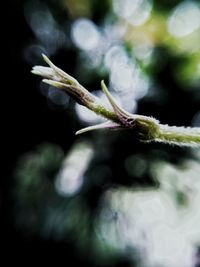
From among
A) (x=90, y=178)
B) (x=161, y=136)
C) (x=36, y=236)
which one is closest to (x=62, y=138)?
(x=90, y=178)

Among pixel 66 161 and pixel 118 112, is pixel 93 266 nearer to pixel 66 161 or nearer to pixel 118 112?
pixel 66 161

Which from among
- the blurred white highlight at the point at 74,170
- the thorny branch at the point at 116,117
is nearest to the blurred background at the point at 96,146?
the blurred white highlight at the point at 74,170

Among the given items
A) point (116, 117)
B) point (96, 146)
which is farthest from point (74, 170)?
point (116, 117)

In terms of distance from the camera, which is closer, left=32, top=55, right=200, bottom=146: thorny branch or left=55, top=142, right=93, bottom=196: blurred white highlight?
left=32, top=55, right=200, bottom=146: thorny branch

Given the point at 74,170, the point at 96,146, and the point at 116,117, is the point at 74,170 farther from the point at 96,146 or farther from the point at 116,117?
the point at 116,117

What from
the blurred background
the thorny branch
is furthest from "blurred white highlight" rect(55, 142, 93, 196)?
the thorny branch

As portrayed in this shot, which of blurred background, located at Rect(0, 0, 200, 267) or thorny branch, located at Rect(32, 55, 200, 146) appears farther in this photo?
blurred background, located at Rect(0, 0, 200, 267)

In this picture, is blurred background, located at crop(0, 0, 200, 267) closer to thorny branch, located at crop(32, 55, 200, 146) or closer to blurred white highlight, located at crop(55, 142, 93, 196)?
blurred white highlight, located at crop(55, 142, 93, 196)
